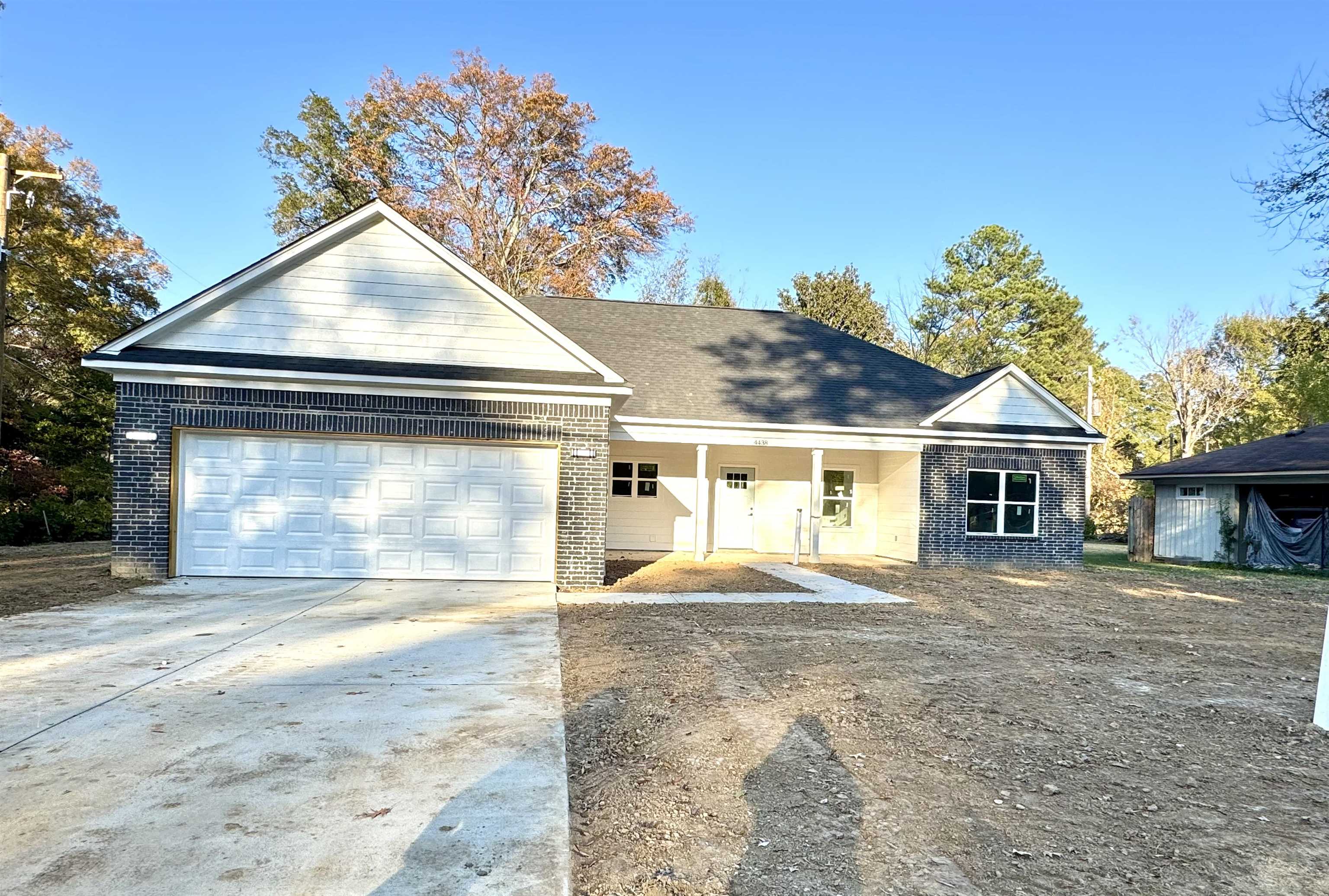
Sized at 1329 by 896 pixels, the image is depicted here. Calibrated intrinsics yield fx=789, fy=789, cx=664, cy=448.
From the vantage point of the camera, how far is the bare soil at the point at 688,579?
11.6 metres

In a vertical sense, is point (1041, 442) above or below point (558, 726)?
above

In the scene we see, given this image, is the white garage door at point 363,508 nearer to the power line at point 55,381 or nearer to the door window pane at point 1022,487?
the door window pane at point 1022,487

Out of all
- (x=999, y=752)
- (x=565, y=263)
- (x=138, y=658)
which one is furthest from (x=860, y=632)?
(x=565, y=263)

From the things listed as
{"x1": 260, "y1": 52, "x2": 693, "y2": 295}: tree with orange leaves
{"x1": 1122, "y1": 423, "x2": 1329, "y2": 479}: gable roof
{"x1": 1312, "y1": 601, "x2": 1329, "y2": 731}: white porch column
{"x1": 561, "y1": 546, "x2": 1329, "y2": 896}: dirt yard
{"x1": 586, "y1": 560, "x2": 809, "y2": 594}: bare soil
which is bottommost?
{"x1": 586, "y1": 560, "x2": 809, "y2": 594}: bare soil

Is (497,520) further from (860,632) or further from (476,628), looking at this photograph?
(860,632)

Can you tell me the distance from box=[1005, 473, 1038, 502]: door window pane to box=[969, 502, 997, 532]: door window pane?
434 mm

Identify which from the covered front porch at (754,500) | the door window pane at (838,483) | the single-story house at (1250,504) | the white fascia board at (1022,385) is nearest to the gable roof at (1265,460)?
the single-story house at (1250,504)

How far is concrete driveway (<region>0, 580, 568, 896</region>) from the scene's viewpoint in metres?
3.15

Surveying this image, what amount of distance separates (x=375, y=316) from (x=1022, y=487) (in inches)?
505

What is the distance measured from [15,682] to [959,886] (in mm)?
6496

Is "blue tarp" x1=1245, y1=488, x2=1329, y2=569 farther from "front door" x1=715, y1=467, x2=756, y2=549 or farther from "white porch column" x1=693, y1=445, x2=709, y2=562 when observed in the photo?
"white porch column" x1=693, y1=445, x2=709, y2=562

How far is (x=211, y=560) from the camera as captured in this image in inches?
448

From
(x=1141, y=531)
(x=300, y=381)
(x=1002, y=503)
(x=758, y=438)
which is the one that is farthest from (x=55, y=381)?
(x=1141, y=531)

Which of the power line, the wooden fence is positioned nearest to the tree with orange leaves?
the power line
